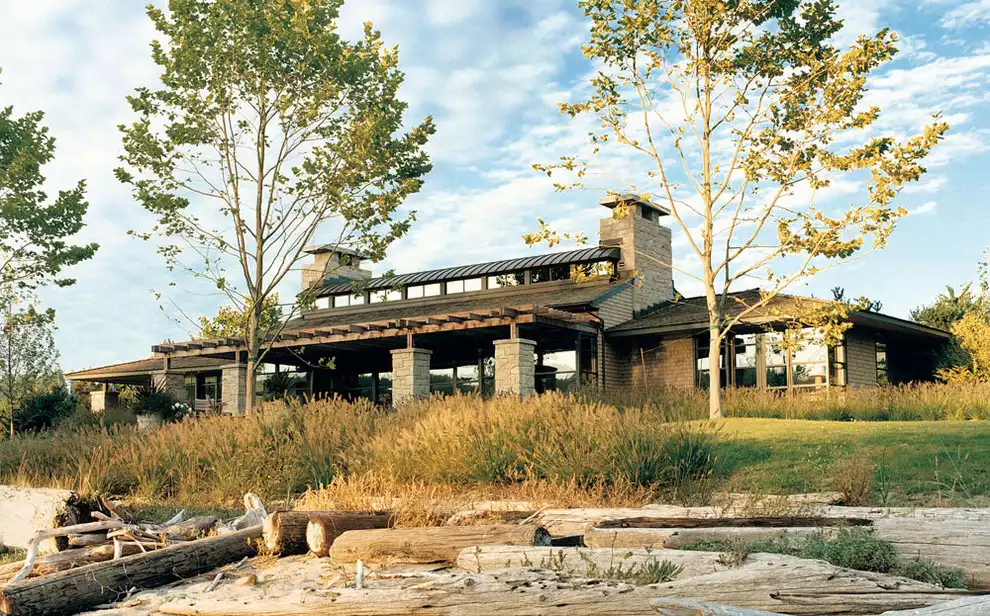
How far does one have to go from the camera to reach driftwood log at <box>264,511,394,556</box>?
7.49 meters

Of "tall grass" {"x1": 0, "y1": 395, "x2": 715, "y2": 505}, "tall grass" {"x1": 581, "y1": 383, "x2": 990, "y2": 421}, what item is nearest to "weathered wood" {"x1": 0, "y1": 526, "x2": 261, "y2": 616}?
"tall grass" {"x1": 0, "y1": 395, "x2": 715, "y2": 505}

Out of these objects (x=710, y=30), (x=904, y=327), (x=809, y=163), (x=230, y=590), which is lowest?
(x=230, y=590)

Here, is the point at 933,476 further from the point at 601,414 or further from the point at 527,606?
the point at 527,606

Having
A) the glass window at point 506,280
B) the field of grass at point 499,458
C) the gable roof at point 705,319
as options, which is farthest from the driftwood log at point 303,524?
the glass window at point 506,280

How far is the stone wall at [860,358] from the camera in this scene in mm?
23781

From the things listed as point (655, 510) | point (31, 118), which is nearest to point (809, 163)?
point (655, 510)

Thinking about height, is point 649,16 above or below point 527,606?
above

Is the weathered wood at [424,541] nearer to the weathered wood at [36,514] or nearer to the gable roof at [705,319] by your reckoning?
the weathered wood at [36,514]

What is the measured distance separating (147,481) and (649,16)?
12801 mm

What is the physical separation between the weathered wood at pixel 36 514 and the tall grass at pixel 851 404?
35.0ft

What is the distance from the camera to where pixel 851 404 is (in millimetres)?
18922

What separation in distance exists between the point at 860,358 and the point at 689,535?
20.2 metres

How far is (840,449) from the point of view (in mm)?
11273

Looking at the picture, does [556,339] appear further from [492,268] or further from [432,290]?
[432,290]
